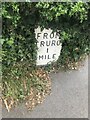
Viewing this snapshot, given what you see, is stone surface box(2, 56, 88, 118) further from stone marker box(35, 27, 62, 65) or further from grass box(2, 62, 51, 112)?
stone marker box(35, 27, 62, 65)

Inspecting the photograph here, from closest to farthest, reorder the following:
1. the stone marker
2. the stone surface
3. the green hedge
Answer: the green hedge
the stone surface
the stone marker

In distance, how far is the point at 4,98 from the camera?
17.5 feet

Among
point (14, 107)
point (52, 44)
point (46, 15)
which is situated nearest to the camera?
point (46, 15)

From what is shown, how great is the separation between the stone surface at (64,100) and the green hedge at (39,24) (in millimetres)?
283

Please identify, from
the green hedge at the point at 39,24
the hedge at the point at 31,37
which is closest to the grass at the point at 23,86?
the hedge at the point at 31,37

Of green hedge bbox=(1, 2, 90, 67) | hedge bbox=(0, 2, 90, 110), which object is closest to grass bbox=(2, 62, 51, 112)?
hedge bbox=(0, 2, 90, 110)

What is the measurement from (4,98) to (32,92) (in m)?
0.41

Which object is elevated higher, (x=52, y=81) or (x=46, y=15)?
(x=46, y=15)

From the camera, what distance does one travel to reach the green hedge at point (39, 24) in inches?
191

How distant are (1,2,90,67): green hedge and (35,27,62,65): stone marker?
86 millimetres

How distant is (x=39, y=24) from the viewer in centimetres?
524

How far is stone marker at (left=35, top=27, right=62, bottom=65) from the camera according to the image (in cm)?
552

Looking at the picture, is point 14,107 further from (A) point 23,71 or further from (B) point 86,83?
(B) point 86,83

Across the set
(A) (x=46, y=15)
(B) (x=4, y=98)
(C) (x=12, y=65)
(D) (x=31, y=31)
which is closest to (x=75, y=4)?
(A) (x=46, y=15)
